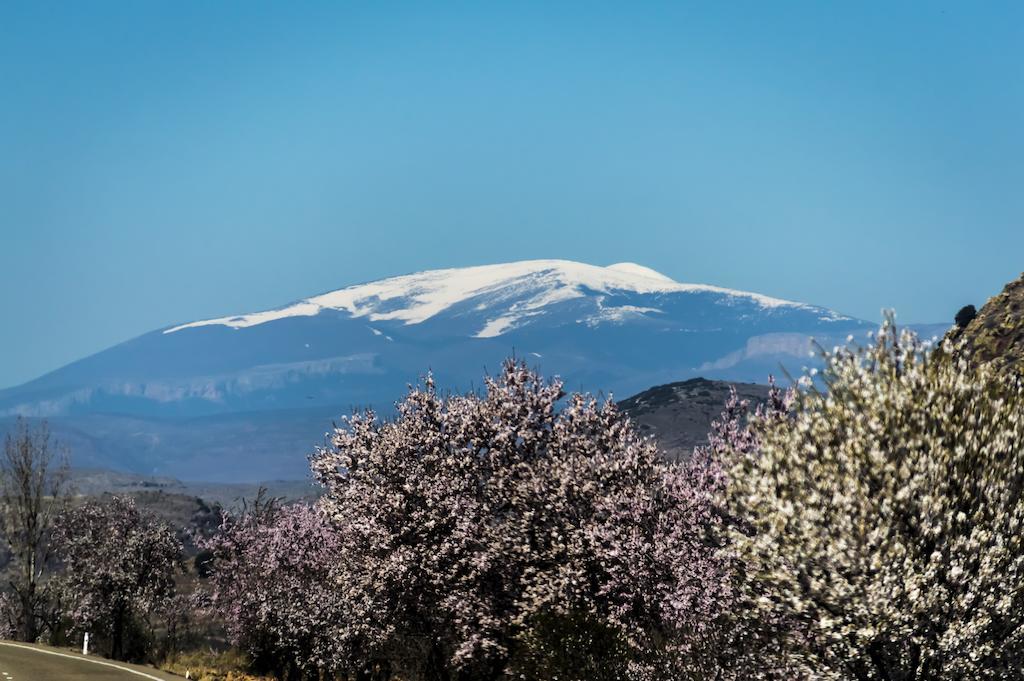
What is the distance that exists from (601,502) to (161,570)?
41371 mm

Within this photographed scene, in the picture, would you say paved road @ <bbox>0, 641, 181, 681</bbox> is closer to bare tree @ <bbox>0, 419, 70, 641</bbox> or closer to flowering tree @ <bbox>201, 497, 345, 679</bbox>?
flowering tree @ <bbox>201, 497, 345, 679</bbox>

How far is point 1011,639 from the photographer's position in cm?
2317

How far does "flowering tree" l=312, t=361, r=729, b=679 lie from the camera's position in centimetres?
3409

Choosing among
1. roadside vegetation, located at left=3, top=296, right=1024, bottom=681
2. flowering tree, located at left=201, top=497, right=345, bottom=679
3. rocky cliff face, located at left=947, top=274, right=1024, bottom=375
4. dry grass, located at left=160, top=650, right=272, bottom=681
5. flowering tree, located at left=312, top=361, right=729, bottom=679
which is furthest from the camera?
rocky cliff face, located at left=947, top=274, right=1024, bottom=375

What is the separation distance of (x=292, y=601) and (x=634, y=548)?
2427 cm

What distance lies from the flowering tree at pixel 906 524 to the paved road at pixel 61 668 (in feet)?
86.6

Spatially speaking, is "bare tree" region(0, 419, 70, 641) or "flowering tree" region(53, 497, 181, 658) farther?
"bare tree" region(0, 419, 70, 641)

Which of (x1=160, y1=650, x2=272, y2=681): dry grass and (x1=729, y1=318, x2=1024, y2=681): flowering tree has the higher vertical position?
(x1=729, y1=318, x2=1024, y2=681): flowering tree

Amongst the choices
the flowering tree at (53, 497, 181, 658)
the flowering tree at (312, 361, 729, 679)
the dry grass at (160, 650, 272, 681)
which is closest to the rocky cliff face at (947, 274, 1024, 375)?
the flowering tree at (312, 361, 729, 679)

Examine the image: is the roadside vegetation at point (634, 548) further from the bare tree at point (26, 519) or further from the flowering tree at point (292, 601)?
the bare tree at point (26, 519)

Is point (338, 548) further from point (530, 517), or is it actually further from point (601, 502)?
point (601, 502)

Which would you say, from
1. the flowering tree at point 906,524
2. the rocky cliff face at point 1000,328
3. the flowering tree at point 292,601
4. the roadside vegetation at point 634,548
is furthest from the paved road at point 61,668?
the rocky cliff face at point 1000,328

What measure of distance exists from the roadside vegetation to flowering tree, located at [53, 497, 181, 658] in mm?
184

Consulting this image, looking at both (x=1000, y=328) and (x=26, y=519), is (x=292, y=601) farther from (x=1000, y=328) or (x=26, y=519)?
(x=1000, y=328)
